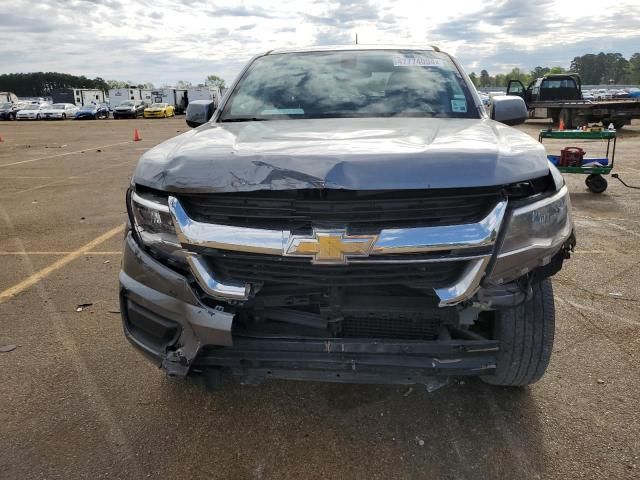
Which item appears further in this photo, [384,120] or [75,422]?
[384,120]

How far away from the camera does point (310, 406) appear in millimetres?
2814

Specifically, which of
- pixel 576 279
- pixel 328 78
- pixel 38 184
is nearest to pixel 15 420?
pixel 328 78

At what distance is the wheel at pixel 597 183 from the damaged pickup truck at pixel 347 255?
681 cm

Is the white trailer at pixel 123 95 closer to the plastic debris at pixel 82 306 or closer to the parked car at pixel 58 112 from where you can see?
the parked car at pixel 58 112

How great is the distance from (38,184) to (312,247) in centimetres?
990

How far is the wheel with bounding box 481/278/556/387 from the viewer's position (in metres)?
2.38

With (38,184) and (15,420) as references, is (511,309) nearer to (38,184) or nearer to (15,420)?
(15,420)

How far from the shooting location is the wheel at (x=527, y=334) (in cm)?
238

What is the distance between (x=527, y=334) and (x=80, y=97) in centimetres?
7294

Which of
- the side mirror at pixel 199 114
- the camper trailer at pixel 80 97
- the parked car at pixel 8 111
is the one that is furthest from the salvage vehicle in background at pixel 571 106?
the camper trailer at pixel 80 97

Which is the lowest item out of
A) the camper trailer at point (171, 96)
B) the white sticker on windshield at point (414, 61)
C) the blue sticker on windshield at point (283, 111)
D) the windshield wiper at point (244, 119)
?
the windshield wiper at point (244, 119)

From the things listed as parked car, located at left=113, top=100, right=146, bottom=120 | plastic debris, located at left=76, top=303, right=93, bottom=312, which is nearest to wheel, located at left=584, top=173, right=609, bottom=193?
plastic debris, located at left=76, top=303, right=93, bottom=312

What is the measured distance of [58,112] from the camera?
150 feet

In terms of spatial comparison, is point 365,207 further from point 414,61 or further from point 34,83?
point 34,83
